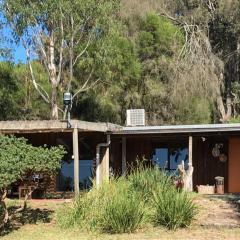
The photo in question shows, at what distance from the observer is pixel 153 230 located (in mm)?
10102

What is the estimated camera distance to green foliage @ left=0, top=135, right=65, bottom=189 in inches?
373

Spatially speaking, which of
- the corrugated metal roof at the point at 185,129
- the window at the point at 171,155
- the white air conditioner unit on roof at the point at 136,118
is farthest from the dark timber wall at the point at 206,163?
the corrugated metal roof at the point at 185,129

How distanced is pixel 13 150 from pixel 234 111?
2219 centimetres

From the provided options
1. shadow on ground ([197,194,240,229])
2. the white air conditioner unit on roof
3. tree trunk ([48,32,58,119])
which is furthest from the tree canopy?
shadow on ground ([197,194,240,229])

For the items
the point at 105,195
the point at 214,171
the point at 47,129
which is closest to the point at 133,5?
the point at 214,171

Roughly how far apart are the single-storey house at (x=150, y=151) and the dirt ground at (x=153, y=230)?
426 cm

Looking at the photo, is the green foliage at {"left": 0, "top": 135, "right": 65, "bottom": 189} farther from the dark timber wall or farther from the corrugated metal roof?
the dark timber wall

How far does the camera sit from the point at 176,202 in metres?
10.3

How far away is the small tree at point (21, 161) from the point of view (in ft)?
31.3

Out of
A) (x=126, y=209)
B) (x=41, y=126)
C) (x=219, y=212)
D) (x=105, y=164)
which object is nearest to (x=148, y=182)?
(x=219, y=212)

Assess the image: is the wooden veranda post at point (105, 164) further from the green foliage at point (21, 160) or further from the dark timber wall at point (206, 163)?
the green foliage at point (21, 160)

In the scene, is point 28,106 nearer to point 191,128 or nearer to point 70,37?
point 70,37

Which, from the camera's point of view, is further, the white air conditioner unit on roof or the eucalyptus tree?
the eucalyptus tree

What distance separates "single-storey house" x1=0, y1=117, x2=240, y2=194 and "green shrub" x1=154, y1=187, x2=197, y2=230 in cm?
541
